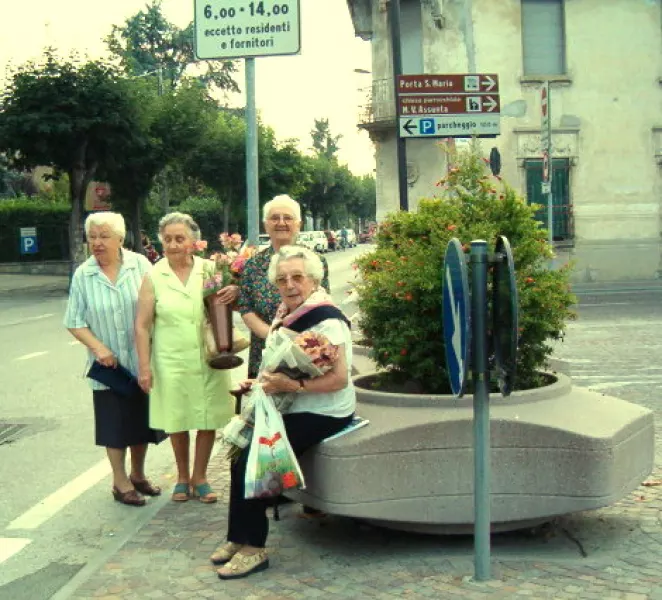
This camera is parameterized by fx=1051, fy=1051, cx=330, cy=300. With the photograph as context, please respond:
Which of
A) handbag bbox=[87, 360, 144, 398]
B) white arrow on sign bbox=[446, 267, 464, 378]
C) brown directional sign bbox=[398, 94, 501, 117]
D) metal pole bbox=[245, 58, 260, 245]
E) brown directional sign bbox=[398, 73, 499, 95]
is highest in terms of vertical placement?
brown directional sign bbox=[398, 73, 499, 95]

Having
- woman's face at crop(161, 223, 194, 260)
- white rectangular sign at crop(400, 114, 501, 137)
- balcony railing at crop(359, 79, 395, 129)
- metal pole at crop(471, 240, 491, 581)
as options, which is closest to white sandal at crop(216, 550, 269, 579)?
metal pole at crop(471, 240, 491, 581)

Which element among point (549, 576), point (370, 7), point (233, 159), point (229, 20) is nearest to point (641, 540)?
point (549, 576)

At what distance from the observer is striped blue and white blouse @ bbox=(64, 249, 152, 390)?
6215 mm

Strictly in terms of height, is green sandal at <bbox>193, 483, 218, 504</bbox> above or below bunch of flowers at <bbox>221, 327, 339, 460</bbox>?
below

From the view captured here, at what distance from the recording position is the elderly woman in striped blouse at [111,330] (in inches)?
243

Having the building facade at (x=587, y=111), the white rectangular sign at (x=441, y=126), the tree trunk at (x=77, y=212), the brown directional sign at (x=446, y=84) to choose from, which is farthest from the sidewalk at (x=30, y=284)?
the brown directional sign at (x=446, y=84)

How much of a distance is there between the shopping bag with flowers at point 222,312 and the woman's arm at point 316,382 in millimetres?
1292

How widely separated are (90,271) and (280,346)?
2.04 meters

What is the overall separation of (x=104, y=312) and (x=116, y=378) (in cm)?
40

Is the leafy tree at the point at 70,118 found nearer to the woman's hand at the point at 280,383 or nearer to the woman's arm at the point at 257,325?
the woman's arm at the point at 257,325

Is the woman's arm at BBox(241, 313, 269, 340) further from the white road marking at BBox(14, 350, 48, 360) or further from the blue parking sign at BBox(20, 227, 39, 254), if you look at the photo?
the blue parking sign at BBox(20, 227, 39, 254)

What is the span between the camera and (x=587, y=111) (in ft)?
90.1

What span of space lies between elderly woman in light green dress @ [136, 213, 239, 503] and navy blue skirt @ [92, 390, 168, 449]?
157 mm

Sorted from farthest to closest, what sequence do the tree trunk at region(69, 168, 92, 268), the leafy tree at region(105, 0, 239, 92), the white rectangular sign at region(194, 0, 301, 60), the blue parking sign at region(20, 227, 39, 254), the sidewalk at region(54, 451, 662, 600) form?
the leafy tree at region(105, 0, 239, 92) → the blue parking sign at region(20, 227, 39, 254) → the tree trunk at region(69, 168, 92, 268) → the white rectangular sign at region(194, 0, 301, 60) → the sidewalk at region(54, 451, 662, 600)
